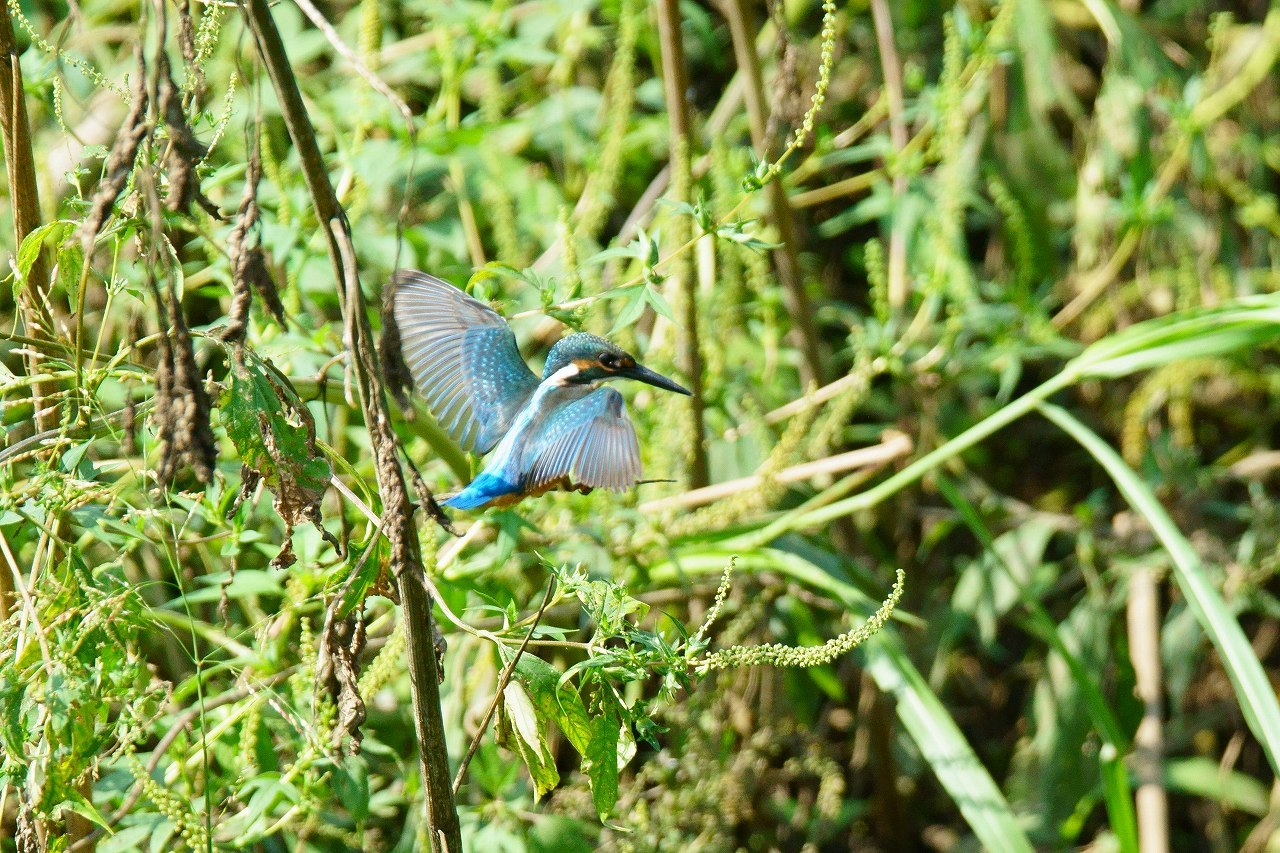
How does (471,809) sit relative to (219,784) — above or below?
below

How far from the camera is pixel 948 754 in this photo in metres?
1.80

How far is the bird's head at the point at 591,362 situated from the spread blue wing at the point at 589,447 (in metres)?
0.11

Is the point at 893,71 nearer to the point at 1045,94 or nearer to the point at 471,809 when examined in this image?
the point at 1045,94

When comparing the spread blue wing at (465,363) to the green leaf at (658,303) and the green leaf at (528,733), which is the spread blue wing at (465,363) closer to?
the green leaf at (658,303)

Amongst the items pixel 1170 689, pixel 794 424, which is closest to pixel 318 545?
pixel 794 424

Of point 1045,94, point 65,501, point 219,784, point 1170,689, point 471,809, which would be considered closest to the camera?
point 65,501

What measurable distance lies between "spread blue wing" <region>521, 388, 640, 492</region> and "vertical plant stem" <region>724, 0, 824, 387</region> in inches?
34.7

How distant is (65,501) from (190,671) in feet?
2.78

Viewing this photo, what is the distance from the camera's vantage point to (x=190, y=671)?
192 centimetres

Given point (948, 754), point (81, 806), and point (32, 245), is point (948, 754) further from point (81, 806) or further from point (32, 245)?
point (32, 245)

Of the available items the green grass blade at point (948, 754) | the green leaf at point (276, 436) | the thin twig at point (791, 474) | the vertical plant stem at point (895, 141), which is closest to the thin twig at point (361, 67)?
the green leaf at point (276, 436)

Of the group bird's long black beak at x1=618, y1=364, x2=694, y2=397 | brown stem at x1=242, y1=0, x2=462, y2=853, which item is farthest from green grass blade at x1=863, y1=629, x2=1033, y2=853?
brown stem at x1=242, y1=0, x2=462, y2=853

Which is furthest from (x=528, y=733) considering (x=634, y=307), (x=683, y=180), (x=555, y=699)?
(x=683, y=180)

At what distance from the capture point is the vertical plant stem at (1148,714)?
2344mm
